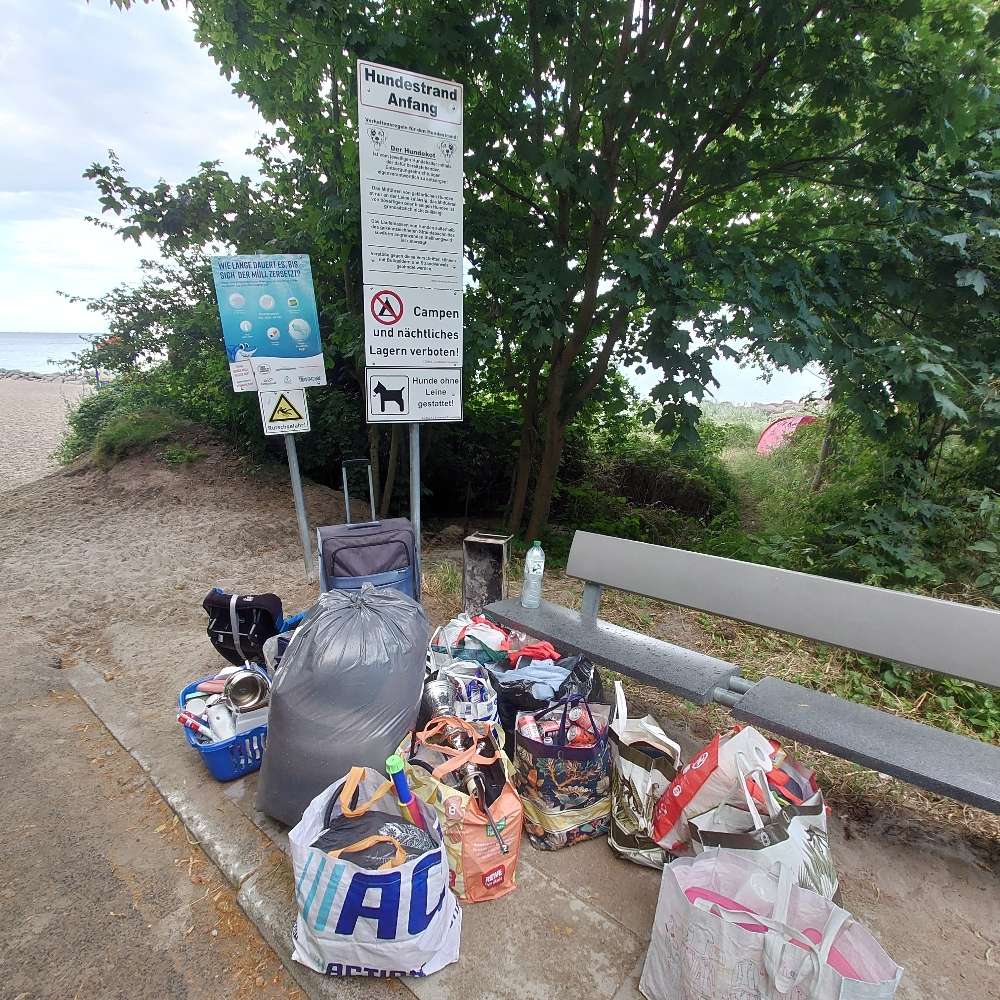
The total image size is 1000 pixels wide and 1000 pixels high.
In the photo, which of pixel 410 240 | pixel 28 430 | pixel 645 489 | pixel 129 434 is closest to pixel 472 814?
pixel 410 240

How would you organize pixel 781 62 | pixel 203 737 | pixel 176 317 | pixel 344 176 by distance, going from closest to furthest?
pixel 203 737
pixel 781 62
pixel 344 176
pixel 176 317

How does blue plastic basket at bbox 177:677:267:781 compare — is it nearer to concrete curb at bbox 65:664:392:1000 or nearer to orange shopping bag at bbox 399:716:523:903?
concrete curb at bbox 65:664:392:1000

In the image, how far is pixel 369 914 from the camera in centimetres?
156

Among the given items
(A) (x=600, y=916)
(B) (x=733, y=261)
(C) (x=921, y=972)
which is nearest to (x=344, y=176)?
(B) (x=733, y=261)

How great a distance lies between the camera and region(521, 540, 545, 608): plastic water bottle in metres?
3.31

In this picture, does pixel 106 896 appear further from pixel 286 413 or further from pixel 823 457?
pixel 823 457

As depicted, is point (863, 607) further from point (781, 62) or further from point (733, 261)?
point (781, 62)

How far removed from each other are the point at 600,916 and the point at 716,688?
1.12 meters

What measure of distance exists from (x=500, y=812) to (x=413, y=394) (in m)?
2.17

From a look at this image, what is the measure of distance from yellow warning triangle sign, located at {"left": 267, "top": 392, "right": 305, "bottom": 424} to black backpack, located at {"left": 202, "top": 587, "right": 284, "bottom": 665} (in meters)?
1.71

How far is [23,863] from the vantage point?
2.07 meters

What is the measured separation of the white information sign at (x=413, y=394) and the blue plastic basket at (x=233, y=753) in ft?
5.37

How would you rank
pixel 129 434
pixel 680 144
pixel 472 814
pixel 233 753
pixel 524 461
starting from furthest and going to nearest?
pixel 129 434 < pixel 524 461 < pixel 680 144 < pixel 233 753 < pixel 472 814

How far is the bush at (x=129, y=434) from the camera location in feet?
24.2
